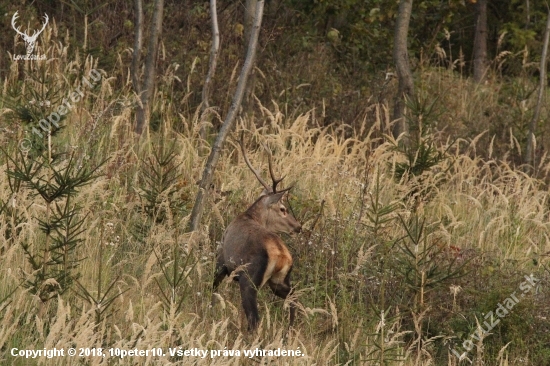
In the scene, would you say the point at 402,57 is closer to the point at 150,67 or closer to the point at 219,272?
the point at 150,67

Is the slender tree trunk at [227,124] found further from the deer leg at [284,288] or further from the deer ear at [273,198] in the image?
the deer leg at [284,288]

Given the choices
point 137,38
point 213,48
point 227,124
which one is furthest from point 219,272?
point 137,38

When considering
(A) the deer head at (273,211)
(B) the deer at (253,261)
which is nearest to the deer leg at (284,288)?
(B) the deer at (253,261)

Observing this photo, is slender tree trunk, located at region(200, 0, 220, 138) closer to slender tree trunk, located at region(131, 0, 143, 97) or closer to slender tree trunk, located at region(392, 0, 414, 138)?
slender tree trunk, located at region(131, 0, 143, 97)

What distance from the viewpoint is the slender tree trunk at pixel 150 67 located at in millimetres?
10914

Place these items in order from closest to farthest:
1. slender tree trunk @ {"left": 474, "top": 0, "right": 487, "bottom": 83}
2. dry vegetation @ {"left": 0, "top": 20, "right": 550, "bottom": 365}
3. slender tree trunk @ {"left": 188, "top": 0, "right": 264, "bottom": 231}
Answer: dry vegetation @ {"left": 0, "top": 20, "right": 550, "bottom": 365} → slender tree trunk @ {"left": 188, "top": 0, "right": 264, "bottom": 231} → slender tree trunk @ {"left": 474, "top": 0, "right": 487, "bottom": 83}

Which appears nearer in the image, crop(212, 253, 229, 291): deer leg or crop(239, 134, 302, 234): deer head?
crop(212, 253, 229, 291): deer leg

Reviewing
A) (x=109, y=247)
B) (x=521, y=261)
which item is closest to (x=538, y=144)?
(x=521, y=261)

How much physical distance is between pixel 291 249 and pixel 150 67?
10.9ft

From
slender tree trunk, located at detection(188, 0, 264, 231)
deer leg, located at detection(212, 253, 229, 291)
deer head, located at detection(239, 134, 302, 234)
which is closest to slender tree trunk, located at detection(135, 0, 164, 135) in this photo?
slender tree trunk, located at detection(188, 0, 264, 231)

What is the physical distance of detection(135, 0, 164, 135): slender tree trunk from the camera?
35.8 feet

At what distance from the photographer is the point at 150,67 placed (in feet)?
36.8

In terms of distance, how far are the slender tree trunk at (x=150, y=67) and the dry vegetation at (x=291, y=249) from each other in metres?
0.22

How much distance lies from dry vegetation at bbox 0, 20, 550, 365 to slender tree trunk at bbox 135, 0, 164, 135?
222mm
